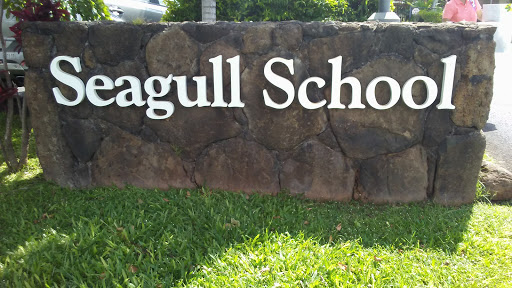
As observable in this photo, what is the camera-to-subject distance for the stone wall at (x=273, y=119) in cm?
322

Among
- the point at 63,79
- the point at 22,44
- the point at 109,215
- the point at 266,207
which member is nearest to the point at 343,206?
the point at 266,207

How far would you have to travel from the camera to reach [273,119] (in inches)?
134

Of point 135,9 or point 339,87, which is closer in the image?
point 339,87

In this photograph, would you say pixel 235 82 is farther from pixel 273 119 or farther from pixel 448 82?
pixel 448 82

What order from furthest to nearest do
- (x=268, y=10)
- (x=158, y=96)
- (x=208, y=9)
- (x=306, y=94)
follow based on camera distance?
(x=268, y=10) → (x=208, y=9) → (x=158, y=96) → (x=306, y=94)

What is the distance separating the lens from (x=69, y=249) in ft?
8.71

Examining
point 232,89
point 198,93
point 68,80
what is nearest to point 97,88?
point 68,80

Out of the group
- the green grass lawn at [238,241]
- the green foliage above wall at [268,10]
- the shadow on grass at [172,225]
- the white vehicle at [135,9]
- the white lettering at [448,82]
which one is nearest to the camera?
the green grass lawn at [238,241]

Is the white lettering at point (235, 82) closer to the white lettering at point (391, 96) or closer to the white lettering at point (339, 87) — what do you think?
the white lettering at point (339, 87)

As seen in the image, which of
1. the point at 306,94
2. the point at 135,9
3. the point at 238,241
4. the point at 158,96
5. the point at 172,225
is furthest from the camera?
the point at 135,9

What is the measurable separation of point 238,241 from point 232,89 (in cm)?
120

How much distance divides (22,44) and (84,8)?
830 millimetres

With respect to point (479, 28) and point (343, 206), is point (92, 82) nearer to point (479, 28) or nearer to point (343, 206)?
point (343, 206)

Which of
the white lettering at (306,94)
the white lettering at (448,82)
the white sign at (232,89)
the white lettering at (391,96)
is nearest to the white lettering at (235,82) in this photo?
the white sign at (232,89)
